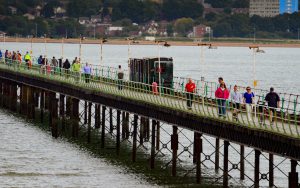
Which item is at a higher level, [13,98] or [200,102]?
[200,102]

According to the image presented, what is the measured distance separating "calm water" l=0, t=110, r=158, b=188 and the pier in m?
1.79

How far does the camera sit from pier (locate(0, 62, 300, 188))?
47.5m

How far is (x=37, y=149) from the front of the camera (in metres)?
74.5

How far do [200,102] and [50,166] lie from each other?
1409 centimetres

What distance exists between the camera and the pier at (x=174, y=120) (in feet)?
156

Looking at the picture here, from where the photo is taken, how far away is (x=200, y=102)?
55469mm

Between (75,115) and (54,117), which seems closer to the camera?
(75,115)

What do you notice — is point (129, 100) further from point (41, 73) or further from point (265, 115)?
point (41, 73)

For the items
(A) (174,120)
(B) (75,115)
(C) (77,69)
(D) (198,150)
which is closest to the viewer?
(D) (198,150)

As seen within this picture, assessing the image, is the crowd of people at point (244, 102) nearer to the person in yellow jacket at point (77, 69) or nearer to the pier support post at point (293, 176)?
the pier support post at point (293, 176)

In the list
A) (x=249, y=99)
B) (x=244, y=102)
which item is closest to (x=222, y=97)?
(x=244, y=102)

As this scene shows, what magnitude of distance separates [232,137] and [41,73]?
3770 cm

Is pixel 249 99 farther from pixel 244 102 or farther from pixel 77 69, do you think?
pixel 77 69

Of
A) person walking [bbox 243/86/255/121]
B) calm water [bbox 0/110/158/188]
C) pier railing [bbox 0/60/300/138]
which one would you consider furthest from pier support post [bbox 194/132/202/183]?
person walking [bbox 243/86/255/121]
